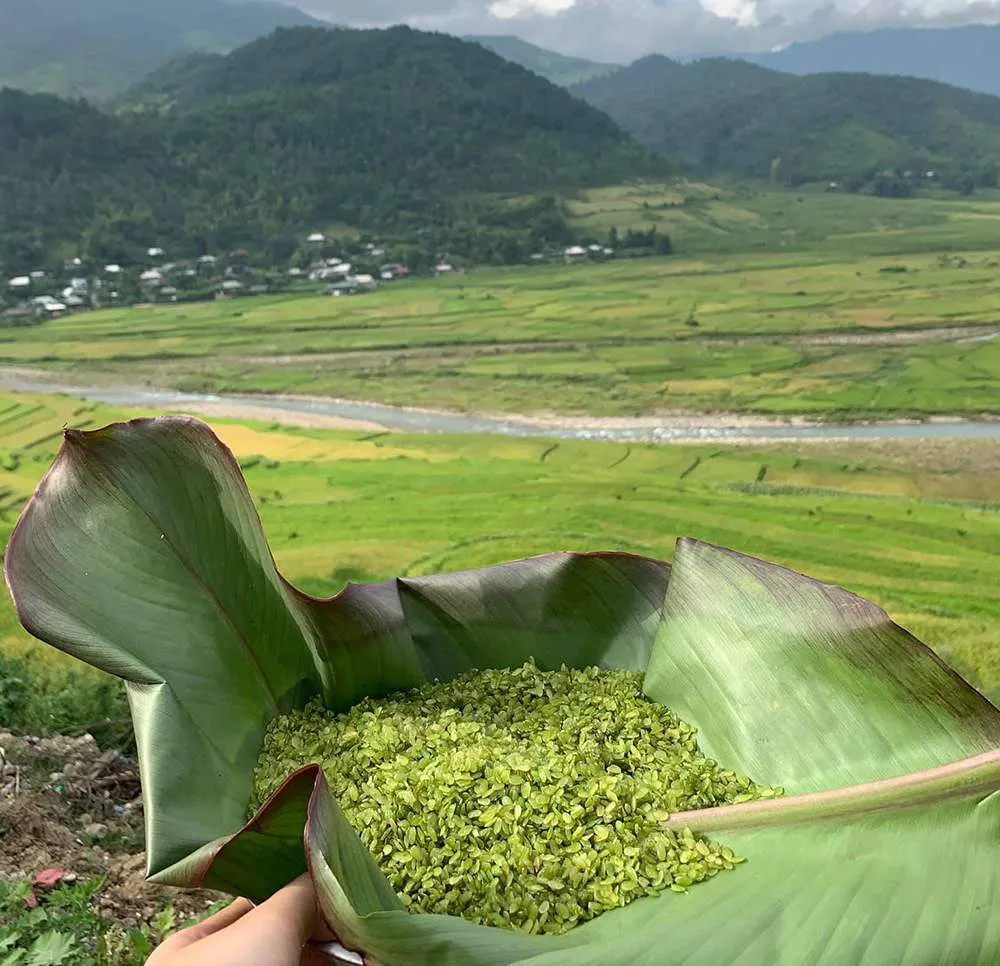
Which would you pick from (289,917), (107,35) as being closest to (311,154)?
(289,917)

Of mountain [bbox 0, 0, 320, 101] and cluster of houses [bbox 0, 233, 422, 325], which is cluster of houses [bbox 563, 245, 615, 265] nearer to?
cluster of houses [bbox 0, 233, 422, 325]

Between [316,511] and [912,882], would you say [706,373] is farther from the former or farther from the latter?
[912,882]

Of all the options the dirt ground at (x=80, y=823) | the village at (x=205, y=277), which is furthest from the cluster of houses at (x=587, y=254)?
the dirt ground at (x=80, y=823)

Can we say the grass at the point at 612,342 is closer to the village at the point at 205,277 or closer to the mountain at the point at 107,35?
the village at the point at 205,277

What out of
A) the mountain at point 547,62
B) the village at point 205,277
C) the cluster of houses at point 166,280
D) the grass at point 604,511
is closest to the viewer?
the grass at point 604,511

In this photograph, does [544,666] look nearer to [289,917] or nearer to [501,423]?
[289,917]

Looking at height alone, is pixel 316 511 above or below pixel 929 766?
below

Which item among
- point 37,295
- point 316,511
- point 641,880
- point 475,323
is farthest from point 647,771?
point 37,295
